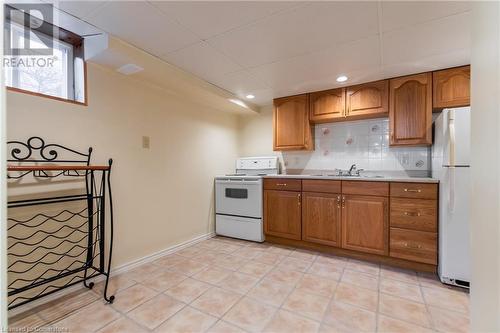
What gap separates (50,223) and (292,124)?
278 cm

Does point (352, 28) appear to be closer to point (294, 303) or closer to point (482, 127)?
point (482, 127)

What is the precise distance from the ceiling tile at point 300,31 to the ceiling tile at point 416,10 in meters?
0.08

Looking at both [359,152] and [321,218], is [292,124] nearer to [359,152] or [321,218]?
[359,152]

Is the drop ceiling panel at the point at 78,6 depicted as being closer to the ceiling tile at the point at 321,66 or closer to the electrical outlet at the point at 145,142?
the electrical outlet at the point at 145,142

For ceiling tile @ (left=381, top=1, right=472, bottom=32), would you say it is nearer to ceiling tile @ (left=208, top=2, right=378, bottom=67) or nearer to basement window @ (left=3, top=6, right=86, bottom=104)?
ceiling tile @ (left=208, top=2, right=378, bottom=67)

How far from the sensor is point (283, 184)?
2951mm

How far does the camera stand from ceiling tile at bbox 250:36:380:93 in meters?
1.96

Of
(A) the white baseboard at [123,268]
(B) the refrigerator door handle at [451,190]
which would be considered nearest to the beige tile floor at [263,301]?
(A) the white baseboard at [123,268]

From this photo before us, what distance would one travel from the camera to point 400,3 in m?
1.42

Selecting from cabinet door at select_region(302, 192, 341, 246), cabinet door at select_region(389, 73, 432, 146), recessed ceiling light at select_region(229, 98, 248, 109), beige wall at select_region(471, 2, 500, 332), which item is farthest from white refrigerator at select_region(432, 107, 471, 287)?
recessed ceiling light at select_region(229, 98, 248, 109)

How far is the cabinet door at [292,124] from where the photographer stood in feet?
10.2

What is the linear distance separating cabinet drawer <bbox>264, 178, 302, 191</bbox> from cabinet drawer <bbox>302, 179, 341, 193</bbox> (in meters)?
0.08

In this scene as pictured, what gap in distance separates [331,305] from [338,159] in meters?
1.95

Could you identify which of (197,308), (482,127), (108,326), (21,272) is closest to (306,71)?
(482,127)
